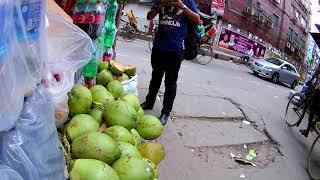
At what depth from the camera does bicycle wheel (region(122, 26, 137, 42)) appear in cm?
2037

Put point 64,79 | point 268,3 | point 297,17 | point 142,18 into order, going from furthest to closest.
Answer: point 297,17 < point 268,3 < point 142,18 < point 64,79

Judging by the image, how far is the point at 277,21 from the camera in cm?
3912

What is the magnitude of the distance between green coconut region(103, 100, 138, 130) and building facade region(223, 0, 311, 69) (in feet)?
92.4

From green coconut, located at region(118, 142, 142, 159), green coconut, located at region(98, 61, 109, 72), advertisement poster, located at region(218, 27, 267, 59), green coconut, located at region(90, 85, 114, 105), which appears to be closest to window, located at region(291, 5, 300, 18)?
advertisement poster, located at region(218, 27, 267, 59)

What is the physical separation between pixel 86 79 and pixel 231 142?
9.81 feet

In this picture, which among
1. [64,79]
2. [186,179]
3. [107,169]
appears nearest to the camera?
[107,169]

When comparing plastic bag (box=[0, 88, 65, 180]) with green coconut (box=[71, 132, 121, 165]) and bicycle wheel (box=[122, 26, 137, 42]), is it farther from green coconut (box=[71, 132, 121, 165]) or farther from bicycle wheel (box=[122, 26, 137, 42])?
bicycle wheel (box=[122, 26, 137, 42])

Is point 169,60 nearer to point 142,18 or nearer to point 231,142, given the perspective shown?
point 231,142

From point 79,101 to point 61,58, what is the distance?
0.42m

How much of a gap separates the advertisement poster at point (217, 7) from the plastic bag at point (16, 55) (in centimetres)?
2696

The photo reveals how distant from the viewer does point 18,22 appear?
1.50m

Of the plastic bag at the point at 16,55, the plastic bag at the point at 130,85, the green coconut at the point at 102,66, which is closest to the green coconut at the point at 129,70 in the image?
the plastic bag at the point at 130,85

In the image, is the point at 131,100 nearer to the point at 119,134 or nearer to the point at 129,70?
the point at 119,134

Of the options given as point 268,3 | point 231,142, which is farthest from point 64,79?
point 268,3
